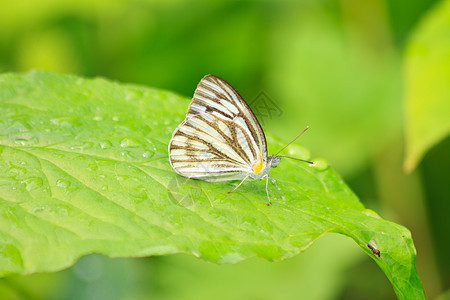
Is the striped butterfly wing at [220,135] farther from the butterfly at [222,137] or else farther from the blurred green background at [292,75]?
the blurred green background at [292,75]

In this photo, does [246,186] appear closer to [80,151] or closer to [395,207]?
[80,151]

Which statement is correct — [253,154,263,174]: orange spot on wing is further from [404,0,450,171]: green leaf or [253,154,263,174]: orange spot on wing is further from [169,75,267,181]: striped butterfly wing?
[404,0,450,171]: green leaf

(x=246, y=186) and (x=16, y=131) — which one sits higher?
(x=16, y=131)

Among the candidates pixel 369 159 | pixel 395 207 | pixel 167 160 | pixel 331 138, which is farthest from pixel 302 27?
pixel 167 160

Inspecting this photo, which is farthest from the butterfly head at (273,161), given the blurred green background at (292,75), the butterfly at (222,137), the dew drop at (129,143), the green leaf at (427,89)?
the blurred green background at (292,75)

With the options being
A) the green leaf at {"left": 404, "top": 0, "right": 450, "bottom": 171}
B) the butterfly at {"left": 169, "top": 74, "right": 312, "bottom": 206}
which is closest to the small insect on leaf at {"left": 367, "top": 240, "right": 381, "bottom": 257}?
the butterfly at {"left": 169, "top": 74, "right": 312, "bottom": 206}

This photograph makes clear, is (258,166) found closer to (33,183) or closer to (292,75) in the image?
(33,183)

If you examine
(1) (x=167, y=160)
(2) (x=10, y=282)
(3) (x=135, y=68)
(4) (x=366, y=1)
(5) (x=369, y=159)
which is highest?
(4) (x=366, y=1)
